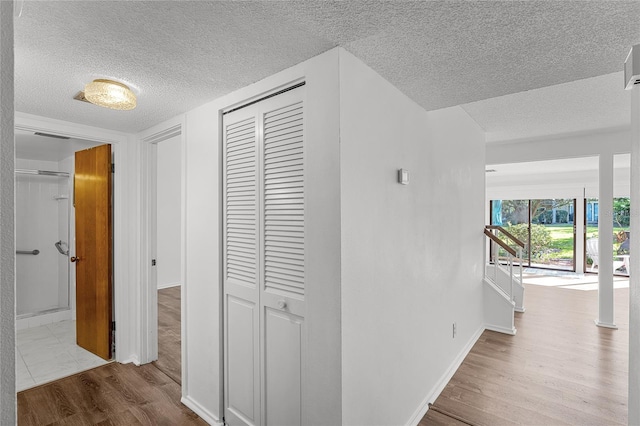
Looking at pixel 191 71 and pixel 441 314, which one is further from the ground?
pixel 191 71

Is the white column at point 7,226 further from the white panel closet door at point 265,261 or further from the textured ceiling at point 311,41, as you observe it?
the white panel closet door at point 265,261

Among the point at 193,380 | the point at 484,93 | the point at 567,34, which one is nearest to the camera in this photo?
the point at 567,34

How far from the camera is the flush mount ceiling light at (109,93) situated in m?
1.71

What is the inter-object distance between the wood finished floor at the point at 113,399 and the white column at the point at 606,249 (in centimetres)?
475

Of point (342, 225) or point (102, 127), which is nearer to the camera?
point (342, 225)

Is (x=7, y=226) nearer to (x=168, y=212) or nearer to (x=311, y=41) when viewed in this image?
(x=311, y=41)

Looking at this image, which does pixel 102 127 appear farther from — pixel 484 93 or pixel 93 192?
pixel 484 93

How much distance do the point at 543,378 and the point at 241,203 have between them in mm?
2905

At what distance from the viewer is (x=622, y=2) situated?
3.79 ft

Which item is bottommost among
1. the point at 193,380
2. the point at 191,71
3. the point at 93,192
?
the point at 193,380

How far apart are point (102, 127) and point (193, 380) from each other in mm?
2289

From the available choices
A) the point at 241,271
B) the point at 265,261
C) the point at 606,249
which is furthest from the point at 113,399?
the point at 606,249

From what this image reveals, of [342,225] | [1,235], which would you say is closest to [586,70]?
[342,225]

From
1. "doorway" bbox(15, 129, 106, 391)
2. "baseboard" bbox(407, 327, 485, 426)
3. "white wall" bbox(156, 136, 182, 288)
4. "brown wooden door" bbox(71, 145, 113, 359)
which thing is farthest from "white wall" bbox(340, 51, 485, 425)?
"white wall" bbox(156, 136, 182, 288)
